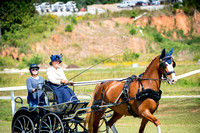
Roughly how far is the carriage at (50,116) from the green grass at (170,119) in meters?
2.01

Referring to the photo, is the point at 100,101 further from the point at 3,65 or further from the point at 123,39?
the point at 123,39

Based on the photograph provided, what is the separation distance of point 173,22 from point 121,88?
5580 cm

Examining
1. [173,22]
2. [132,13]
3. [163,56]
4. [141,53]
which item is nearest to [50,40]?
[141,53]

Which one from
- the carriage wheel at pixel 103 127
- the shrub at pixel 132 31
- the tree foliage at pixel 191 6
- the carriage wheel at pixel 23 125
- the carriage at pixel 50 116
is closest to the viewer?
the carriage at pixel 50 116

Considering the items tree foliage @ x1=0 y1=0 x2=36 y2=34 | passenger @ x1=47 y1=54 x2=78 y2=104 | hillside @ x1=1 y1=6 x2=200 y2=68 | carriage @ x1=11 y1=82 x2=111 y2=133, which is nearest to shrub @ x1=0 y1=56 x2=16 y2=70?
hillside @ x1=1 y1=6 x2=200 y2=68

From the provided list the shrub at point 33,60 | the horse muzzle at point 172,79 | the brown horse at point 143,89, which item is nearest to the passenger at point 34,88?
the brown horse at point 143,89

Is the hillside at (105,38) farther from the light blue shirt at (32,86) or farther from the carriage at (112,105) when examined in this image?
the carriage at (112,105)

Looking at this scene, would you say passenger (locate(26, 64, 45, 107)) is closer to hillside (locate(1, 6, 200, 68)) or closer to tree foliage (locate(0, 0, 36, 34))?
hillside (locate(1, 6, 200, 68))

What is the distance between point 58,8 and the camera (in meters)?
73.5

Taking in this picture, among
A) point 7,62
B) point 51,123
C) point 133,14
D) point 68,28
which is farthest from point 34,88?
point 133,14

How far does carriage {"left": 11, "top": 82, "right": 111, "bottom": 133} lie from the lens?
7730 millimetres

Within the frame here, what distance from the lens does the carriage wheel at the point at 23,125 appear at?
808cm

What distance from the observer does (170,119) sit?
11234 mm

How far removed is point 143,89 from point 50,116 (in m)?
2.44
